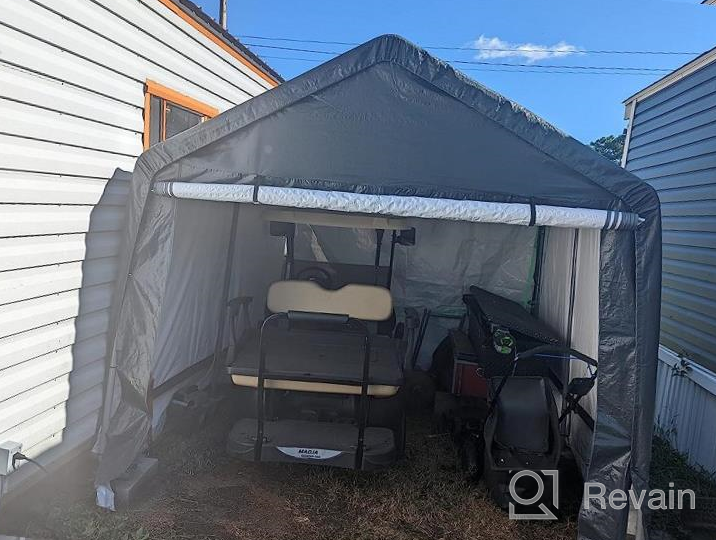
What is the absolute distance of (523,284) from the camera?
247 inches

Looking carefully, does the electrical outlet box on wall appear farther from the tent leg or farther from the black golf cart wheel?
the black golf cart wheel

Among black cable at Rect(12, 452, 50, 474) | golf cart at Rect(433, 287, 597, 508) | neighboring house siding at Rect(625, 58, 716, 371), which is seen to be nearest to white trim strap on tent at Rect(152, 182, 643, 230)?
golf cart at Rect(433, 287, 597, 508)

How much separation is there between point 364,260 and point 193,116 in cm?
264

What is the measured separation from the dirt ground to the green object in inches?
40.0

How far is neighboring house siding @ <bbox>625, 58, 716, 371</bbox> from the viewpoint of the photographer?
490 centimetres

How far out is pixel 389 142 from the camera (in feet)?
10.3

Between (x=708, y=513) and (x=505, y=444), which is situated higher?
(x=505, y=444)

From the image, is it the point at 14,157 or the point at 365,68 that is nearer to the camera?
the point at 14,157

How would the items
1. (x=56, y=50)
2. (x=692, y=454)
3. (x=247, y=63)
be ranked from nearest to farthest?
(x=56, y=50)
(x=692, y=454)
(x=247, y=63)

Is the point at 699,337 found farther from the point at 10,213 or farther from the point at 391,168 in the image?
the point at 10,213

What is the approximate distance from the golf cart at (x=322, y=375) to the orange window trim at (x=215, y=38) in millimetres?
1750

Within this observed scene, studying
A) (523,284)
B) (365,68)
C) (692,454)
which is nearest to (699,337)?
(692,454)

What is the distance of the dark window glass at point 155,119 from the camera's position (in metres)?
4.09

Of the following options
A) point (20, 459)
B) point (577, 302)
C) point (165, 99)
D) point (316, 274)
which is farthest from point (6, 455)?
point (577, 302)
